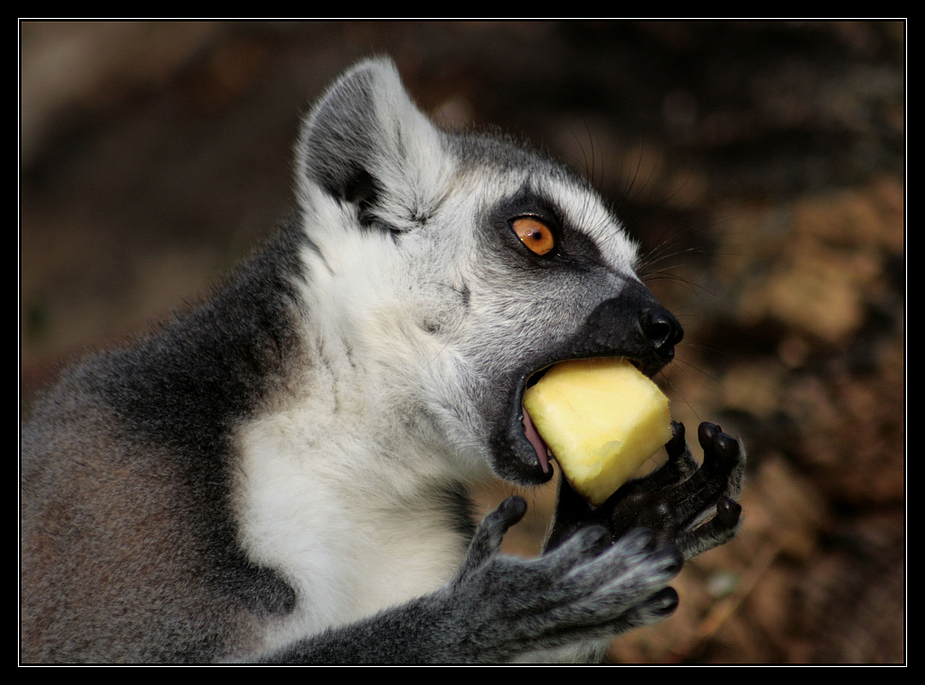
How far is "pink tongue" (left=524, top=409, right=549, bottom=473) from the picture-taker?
7.63ft

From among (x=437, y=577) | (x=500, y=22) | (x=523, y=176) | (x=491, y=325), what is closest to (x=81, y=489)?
(x=437, y=577)

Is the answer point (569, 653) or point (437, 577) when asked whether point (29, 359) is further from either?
point (569, 653)

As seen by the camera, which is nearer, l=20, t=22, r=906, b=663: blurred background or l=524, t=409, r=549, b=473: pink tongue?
l=524, t=409, r=549, b=473: pink tongue

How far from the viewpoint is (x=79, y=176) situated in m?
7.68

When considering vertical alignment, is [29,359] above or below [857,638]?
above

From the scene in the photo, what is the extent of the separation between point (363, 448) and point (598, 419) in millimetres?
789

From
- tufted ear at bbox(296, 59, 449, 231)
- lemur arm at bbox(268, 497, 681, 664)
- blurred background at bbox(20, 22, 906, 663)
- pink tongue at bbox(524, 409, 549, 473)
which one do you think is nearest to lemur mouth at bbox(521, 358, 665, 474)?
pink tongue at bbox(524, 409, 549, 473)

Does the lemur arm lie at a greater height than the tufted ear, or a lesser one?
lesser

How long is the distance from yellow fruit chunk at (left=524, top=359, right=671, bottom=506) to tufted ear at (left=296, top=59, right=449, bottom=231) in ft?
2.71

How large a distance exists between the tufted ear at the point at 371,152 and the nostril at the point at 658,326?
890 mm

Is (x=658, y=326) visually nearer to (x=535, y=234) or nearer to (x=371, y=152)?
(x=535, y=234)

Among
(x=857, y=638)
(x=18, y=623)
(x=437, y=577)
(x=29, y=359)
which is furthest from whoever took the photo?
(x=29, y=359)

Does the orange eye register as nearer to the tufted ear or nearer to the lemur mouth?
the tufted ear

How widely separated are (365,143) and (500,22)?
17.5 ft
